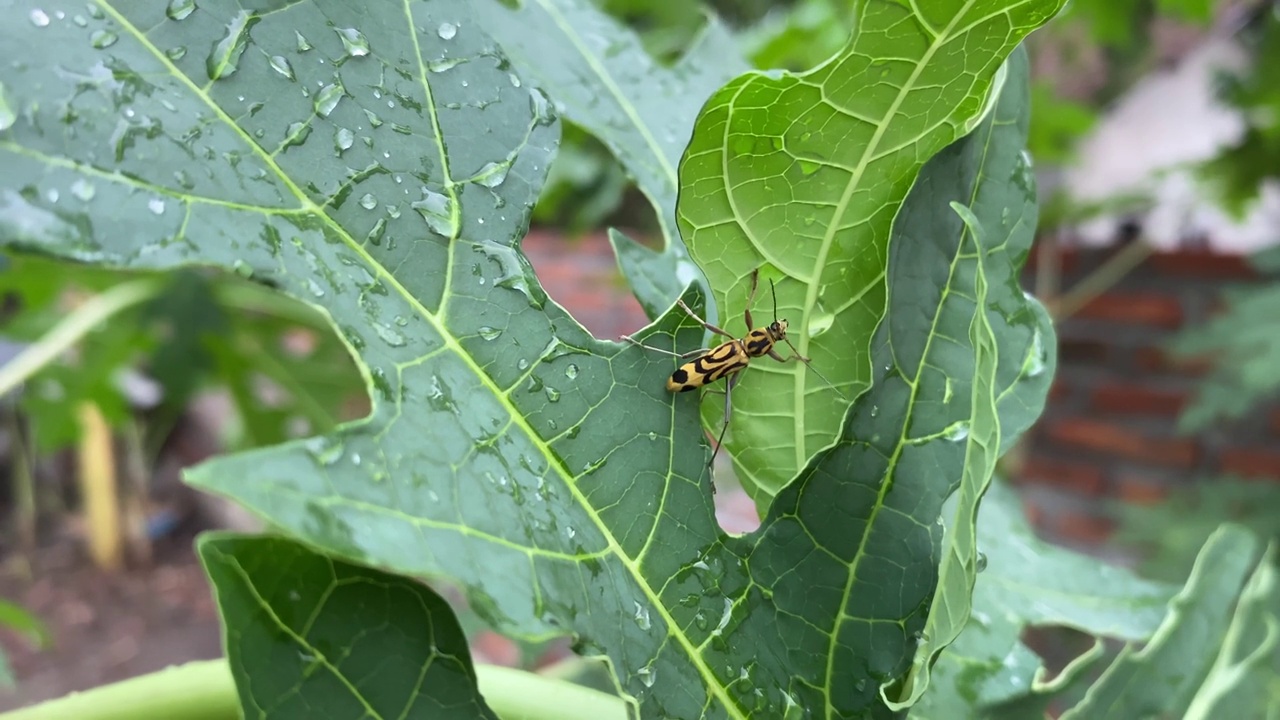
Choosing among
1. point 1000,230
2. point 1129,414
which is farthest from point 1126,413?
point 1000,230

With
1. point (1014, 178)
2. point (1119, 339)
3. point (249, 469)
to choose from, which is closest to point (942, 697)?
point (1014, 178)

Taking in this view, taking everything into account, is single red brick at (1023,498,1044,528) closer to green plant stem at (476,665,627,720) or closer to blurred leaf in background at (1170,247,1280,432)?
→ blurred leaf in background at (1170,247,1280,432)

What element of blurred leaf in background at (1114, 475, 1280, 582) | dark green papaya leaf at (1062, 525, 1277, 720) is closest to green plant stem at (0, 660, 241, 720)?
dark green papaya leaf at (1062, 525, 1277, 720)

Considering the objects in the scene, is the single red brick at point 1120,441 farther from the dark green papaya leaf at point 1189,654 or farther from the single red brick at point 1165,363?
the dark green papaya leaf at point 1189,654

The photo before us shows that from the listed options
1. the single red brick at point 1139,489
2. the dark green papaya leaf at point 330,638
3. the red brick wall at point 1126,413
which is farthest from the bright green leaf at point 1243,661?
the single red brick at point 1139,489

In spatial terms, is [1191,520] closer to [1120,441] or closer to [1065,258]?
[1120,441]
